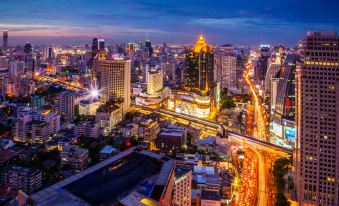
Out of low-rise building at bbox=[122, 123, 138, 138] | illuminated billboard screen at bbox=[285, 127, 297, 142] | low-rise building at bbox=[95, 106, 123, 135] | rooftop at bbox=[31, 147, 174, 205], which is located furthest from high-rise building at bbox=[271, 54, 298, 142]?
rooftop at bbox=[31, 147, 174, 205]

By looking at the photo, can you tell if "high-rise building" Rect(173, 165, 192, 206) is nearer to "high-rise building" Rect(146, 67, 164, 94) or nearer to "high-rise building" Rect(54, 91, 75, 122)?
"high-rise building" Rect(54, 91, 75, 122)

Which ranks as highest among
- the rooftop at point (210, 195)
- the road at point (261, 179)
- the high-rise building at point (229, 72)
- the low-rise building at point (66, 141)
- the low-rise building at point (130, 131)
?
the high-rise building at point (229, 72)

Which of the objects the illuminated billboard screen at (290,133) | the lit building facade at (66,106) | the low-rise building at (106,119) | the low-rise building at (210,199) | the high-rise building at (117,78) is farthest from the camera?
the high-rise building at (117,78)

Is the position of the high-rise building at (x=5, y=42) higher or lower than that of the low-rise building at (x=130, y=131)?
higher

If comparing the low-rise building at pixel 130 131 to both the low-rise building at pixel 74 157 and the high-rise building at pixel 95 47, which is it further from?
the high-rise building at pixel 95 47

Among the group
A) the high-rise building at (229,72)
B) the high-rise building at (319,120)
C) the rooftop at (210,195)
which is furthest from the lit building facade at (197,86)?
the rooftop at (210,195)

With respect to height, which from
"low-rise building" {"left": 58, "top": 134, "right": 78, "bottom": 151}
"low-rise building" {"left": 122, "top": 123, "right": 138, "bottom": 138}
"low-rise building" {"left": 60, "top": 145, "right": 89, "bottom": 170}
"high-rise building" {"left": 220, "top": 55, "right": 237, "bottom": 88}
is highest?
"high-rise building" {"left": 220, "top": 55, "right": 237, "bottom": 88}
